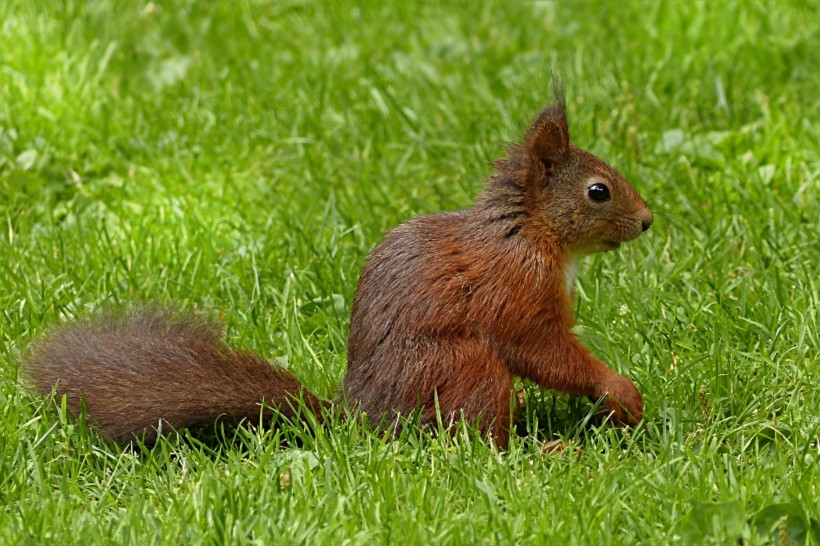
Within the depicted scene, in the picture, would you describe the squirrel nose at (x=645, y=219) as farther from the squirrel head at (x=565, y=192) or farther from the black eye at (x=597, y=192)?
the black eye at (x=597, y=192)

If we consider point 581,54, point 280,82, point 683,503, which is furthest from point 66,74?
point 683,503

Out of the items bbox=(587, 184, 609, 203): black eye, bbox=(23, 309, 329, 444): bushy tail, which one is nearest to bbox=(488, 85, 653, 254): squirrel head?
bbox=(587, 184, 609, 203): black eye

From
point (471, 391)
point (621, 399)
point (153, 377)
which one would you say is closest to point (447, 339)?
point (471, 391)

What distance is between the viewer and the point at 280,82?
4949 mm

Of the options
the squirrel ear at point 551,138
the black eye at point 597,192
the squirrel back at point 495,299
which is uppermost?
the squirrel ear at point 551,138

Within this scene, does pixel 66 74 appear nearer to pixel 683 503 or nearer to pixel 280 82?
A: pixel 280 82

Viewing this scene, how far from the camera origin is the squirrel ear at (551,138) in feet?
9.41

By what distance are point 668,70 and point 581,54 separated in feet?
1.14

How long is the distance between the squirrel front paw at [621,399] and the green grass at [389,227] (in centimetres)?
7

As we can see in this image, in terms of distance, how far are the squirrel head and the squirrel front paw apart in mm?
317

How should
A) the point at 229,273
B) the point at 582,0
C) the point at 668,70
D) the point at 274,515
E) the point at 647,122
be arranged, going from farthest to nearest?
the point at 582,0 → the point at 668,70 → the point at 647,122 → the point at 229,273 → the point at 274,515

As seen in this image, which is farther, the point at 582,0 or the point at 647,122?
the point at 582,0

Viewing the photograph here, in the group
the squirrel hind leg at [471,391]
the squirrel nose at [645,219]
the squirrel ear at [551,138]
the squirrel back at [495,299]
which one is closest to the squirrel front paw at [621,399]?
the squirrel back at [495,299]

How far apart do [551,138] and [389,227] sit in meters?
1.13
